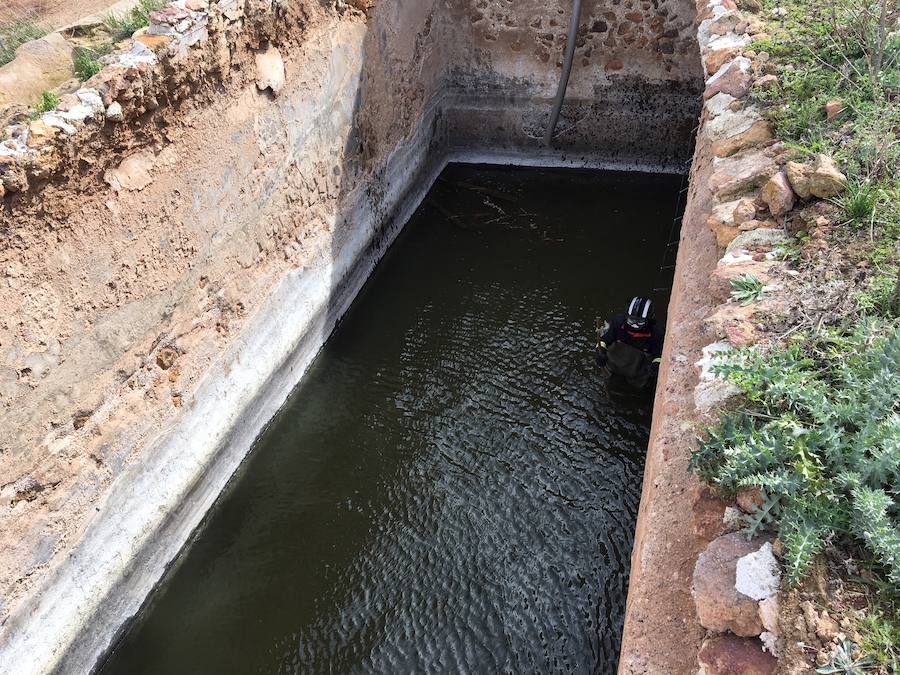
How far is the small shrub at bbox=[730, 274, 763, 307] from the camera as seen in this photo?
2.82 metres

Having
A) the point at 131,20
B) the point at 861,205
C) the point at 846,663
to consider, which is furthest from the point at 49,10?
the point at 846,663

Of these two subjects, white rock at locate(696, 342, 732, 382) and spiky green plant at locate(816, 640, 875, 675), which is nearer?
spiky green plant at locate(816, 640, 875, 675)

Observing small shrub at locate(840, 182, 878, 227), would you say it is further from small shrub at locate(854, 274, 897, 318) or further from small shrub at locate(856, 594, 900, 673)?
small shrub at locate(856, 594, 900, 673)

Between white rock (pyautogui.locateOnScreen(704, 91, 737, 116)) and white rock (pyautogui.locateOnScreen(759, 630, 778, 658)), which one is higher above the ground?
white rock (pyautogui.locateOnScreen(704, 91, 737, 116))

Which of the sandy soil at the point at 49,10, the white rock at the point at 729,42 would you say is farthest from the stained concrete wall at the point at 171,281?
the white rock at the point at 729,42

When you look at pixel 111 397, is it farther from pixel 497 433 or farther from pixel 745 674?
pixel 745 674

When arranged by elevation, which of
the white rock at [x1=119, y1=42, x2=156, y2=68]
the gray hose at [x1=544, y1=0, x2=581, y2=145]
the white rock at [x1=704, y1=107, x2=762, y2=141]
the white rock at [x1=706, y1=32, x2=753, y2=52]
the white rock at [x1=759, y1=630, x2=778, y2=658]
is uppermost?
the white rock at [x1=706, y1=32, x2=753, y2=52]

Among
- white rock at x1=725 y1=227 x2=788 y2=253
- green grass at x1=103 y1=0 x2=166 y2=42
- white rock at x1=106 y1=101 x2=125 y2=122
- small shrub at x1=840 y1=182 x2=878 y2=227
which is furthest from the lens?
green grass at x1=103 y1=0 x2=166 y2=42

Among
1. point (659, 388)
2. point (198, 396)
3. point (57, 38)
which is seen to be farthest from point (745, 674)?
point (57, 38)

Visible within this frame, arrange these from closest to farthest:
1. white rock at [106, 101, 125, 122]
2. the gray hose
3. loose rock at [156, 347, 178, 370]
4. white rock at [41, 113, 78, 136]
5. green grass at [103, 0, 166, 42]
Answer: white rock at [41, 113, 78, 136] → white rock at [106, 101, 125, 122] → loose rock at [156, 347, 178, 370] → green grass at [103, 0, 166, 42] → the gray hose

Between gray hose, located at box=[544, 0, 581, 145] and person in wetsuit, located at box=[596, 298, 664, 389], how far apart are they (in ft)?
15.4

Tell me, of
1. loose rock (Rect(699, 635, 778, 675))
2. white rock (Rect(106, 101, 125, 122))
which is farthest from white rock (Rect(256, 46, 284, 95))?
loose rock (Rect(699, 635, 778, 675))

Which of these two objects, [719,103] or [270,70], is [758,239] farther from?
[270,70]

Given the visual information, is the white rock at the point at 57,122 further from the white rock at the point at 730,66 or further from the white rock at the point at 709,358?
the white rock at the point at 730,66
